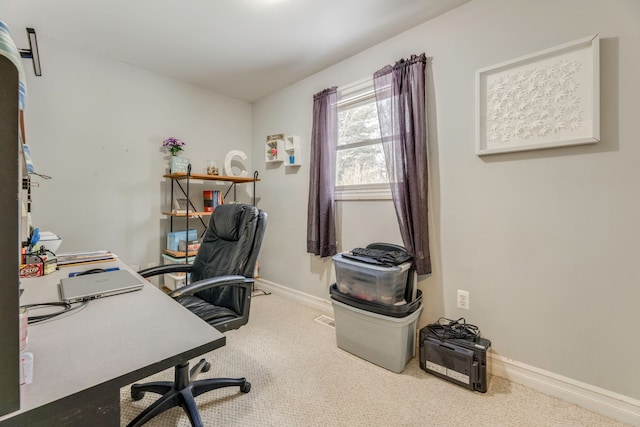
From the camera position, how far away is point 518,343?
1.75 metres

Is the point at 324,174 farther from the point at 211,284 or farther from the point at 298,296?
the point at 211,284

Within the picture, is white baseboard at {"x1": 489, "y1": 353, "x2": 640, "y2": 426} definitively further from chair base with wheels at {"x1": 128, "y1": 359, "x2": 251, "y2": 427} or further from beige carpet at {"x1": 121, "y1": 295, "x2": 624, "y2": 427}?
chair base with wheels at {"x1": 128, "y1": 359, "x2": 251, "y2": 427}

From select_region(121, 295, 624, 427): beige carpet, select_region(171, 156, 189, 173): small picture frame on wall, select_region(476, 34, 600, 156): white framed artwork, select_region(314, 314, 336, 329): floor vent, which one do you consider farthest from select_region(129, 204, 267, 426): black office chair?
select_region(476, 34, 600, 156): white framed artwork

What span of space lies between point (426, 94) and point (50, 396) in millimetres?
2360

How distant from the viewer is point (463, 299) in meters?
1.96

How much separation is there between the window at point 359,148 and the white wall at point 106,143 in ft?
5.50

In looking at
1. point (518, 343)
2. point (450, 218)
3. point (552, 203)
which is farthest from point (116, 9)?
point (518, 343)

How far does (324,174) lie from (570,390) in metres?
2.20

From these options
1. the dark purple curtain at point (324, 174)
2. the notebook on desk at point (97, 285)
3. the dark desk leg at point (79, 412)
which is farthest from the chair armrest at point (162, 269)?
the dark purple curtain at point (324, 174)

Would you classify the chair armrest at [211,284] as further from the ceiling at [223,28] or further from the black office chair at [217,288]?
the ceiling at [223,28]

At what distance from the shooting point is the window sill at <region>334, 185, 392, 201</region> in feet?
7.72

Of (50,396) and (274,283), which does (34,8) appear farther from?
(274,283)

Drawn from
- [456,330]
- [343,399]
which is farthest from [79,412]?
[456,330]

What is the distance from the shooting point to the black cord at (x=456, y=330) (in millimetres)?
1790
